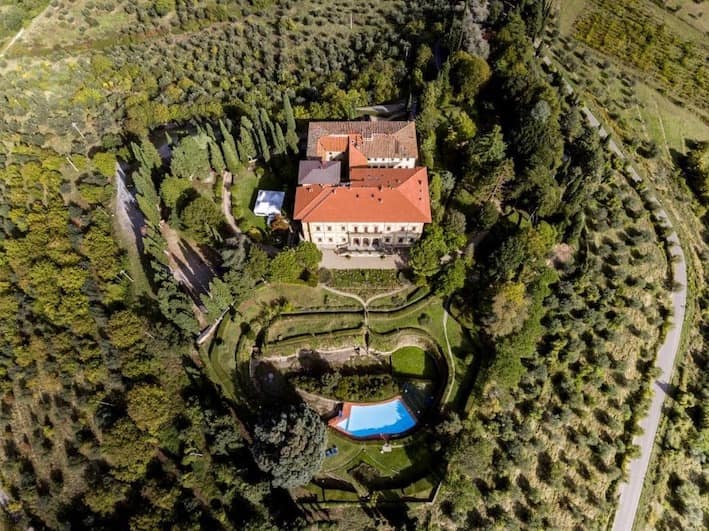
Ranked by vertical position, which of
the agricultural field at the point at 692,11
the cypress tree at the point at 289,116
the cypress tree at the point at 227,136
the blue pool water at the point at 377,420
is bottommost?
the blue pool water at the point at 377,420

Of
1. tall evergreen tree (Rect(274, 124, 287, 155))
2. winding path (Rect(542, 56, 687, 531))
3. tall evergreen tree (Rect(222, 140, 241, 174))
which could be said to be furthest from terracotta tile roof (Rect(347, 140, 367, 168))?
winding path (Rect(542, 56, 687, 531))

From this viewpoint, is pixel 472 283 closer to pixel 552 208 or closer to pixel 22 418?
pixel 552 208

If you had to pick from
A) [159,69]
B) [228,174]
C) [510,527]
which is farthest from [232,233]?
[510,527]

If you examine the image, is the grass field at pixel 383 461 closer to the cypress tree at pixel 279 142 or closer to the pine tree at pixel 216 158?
the cypress tree at pixel 279 142

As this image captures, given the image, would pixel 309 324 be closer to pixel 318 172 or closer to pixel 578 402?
pixel 318 172

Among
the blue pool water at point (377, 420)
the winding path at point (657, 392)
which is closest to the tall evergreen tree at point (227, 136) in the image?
the blue pool water at point (377, 420)

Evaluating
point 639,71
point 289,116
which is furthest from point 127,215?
point 639,71
